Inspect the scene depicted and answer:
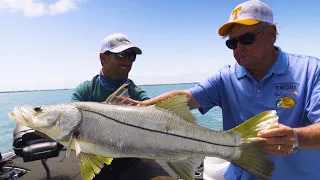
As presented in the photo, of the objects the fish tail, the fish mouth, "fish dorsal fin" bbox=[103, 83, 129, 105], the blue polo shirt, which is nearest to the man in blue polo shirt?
the blue polo shirt

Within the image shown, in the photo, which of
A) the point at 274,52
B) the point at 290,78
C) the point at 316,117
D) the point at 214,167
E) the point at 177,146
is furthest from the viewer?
the point at 214,167

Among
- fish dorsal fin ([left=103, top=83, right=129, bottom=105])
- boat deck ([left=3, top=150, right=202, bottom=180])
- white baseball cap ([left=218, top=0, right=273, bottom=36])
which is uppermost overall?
white baseball cap ([left=218, top=0, right=273, bottom=36])

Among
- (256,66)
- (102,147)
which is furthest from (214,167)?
(102,147)

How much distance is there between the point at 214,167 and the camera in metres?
4.58

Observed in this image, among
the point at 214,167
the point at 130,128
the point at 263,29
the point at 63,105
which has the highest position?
the point at 263,29

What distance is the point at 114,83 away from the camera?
4.09 m

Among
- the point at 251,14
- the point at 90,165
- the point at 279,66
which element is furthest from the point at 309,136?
the point at 90,165

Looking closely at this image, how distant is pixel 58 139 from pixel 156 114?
0.87 metres

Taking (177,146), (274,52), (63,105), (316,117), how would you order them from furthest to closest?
(274,52) < (316,117) < (63,105) < (177,146)

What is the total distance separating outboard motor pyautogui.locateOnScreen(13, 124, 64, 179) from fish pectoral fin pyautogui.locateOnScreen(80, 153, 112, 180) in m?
2.45

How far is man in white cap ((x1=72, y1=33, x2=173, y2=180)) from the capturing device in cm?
378

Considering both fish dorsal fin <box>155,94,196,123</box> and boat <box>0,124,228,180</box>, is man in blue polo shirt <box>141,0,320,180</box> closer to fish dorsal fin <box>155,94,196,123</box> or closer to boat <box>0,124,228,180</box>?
fish dorsal fin <box>155,94,196,123</box>

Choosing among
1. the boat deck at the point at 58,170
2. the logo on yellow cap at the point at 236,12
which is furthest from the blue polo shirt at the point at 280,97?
the boat deck at the point at 58,170

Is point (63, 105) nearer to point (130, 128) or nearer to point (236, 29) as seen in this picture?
point (130, 128)
